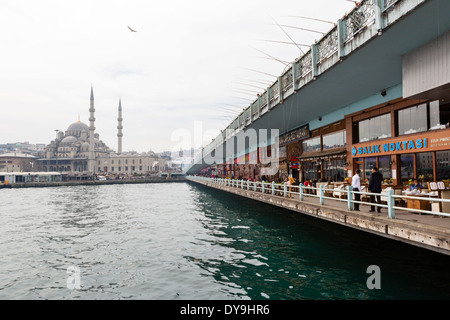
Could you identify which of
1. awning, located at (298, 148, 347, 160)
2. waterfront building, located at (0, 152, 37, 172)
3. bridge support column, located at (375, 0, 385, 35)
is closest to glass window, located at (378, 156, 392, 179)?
awning, located at (298, 148, 347, 160)

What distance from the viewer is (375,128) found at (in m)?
17.8

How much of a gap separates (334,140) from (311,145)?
3994mm

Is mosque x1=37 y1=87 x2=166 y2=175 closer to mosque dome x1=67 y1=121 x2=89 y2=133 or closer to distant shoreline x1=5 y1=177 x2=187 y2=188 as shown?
mosque dome x1=67 y1=121 x2=89 y2=133

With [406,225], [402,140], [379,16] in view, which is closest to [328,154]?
[402,140]

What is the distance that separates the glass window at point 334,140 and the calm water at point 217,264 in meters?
7.05

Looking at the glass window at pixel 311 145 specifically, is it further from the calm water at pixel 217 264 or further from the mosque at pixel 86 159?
the mosque at pixel 86 159

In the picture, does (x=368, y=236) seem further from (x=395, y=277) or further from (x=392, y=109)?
(x=392, y=109)

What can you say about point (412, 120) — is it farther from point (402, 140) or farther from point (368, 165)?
point (368, 165)

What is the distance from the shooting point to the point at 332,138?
2256 cm


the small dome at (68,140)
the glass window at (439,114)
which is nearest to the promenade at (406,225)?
the glass window at (439,114)

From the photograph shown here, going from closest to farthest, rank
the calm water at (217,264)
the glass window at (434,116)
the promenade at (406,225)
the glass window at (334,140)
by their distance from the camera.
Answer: the promenade at (406,225), the calm water at (217,264), the glass window at (434,116), the glass window at (334,140)

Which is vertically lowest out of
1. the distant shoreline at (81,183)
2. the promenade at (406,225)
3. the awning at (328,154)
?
the distant shoreline at (81,183)

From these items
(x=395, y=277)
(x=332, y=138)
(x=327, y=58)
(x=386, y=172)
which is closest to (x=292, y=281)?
(x=395, y=277)

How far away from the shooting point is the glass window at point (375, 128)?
55.2 feet
